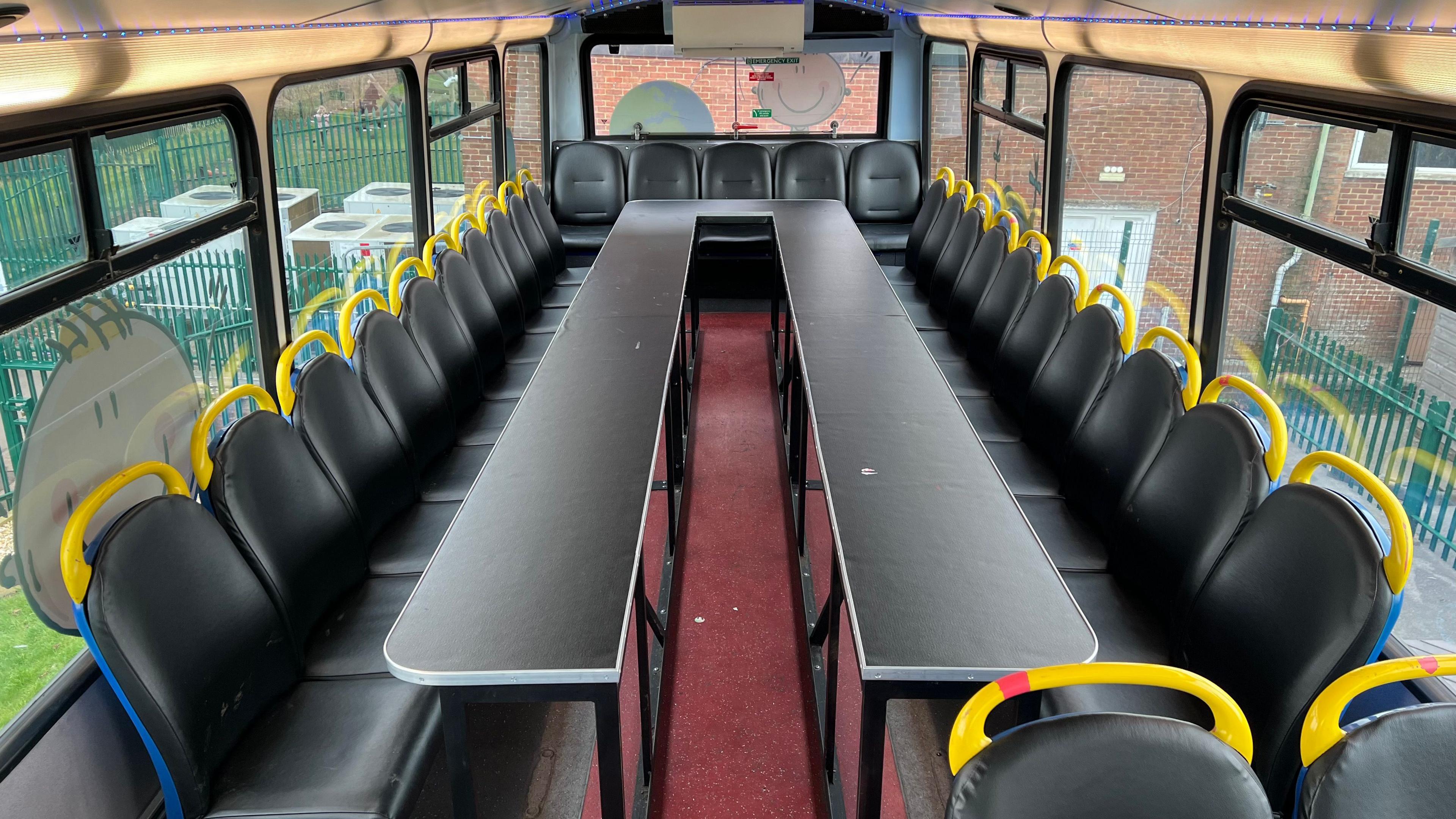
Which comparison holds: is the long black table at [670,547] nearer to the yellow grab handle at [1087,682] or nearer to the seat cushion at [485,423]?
the yellow grab handle at [1087,682]

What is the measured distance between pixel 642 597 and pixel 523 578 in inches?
20.0

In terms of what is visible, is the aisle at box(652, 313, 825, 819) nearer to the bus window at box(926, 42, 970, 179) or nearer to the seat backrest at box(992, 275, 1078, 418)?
the seat backrest at box(992, 275, 1078, 418)

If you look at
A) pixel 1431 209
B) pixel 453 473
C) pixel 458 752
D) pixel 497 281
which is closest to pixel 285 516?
pixel 458 752

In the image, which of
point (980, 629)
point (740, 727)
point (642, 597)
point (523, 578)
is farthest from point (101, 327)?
point (980, 629)

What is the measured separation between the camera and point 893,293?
3.97 m

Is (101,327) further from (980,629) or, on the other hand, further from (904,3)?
(904,3)

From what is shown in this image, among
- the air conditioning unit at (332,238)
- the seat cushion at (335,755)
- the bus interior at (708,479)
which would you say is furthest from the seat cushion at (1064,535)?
the air conditioning unit at (332,238)

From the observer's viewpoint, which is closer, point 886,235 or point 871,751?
point 871,751

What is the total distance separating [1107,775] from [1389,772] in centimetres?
37

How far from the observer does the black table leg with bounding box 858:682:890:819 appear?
1.69 metres

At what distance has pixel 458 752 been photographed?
5.81 feet

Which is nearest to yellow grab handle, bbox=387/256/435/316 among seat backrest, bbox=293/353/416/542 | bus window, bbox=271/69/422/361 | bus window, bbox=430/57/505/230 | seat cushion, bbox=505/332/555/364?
bus window, bbox=271/69/422/361

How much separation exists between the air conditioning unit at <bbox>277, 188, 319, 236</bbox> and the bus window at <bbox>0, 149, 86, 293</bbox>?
1041 mm

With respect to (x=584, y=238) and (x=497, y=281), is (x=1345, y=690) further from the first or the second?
(x=584, y=238)
